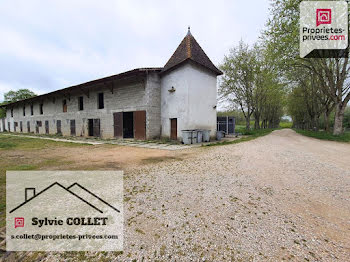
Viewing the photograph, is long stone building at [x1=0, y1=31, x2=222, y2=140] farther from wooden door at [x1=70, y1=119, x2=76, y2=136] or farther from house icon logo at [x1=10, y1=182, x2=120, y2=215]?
house icon logo at [x1=10, y1=182, x2=120, y2=215]

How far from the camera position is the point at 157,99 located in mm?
12633

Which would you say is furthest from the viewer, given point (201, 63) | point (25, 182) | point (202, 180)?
point (201, 63)

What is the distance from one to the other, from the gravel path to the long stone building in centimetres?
802

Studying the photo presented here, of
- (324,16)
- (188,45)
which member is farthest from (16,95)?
(324,16)

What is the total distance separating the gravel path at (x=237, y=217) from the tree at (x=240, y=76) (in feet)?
62.1

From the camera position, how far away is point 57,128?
19.4 metres

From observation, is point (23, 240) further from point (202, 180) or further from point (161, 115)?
point (161, 115)

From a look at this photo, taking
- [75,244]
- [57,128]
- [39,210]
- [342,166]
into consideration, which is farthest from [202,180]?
[57,128]

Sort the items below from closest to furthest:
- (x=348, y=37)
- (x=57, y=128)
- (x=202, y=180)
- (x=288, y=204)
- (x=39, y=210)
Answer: (x=39, y=210)
(x=288, y=204)
(x=202, y=180)
(x=348, y=37)
(x=57, y=128)

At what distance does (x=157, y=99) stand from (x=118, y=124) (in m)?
4.59

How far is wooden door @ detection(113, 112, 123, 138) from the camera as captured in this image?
13591 millimetres

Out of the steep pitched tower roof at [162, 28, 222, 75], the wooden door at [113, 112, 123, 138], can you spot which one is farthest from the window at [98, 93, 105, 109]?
the steep pitched tower roof at [162, 28, 222, 75]

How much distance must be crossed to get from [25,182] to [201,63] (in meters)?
12.1

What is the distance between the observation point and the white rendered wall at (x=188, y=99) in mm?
11070
